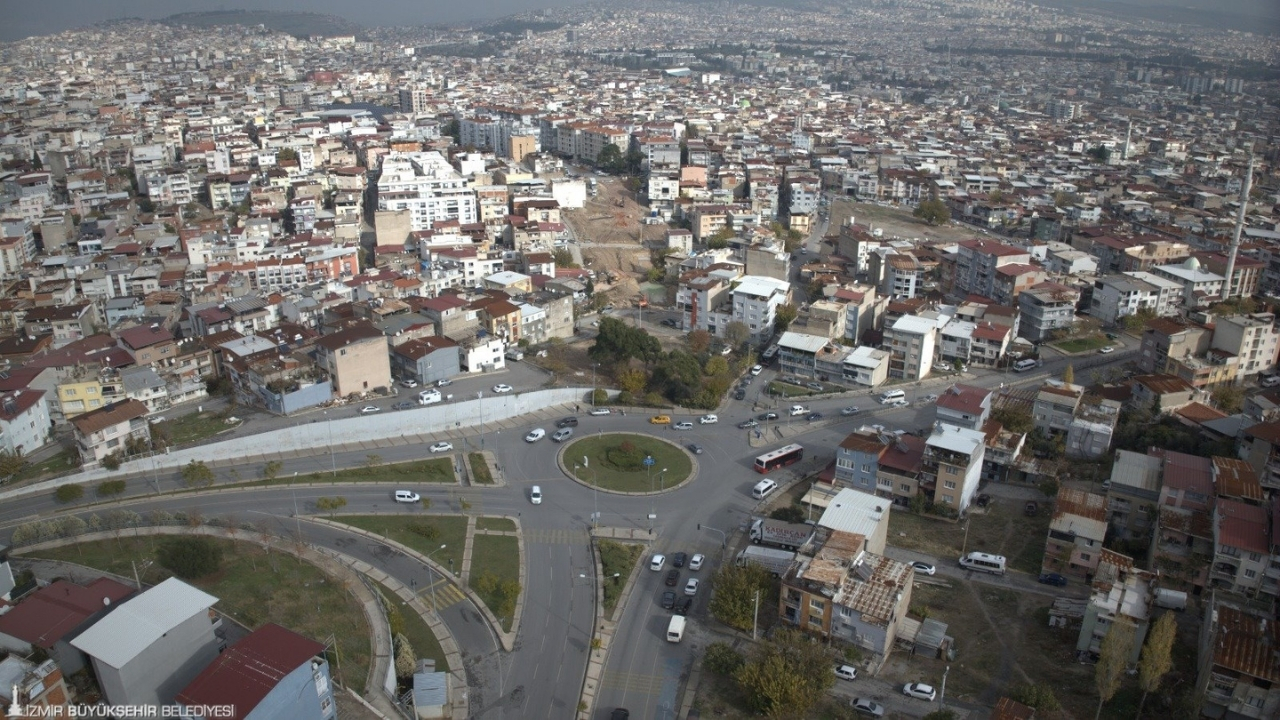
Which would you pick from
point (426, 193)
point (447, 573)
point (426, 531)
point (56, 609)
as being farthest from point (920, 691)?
point (426, 193)

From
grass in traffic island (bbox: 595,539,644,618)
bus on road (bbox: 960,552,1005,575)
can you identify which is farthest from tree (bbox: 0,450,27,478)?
bus on road (bbox: 960,552,1005,575)

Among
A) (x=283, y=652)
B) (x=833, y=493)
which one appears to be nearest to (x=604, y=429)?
(x=833, y=493)

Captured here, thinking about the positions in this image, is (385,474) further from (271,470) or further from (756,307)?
(756,307)

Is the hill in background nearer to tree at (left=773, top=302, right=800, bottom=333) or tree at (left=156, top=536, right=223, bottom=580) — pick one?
tree at (left=773, top=302, right=800, bottom=333)

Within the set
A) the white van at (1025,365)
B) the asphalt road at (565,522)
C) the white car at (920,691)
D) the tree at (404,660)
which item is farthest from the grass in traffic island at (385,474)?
the white van at (1025,365)

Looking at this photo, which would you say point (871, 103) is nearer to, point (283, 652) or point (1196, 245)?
point (1196, 245)
